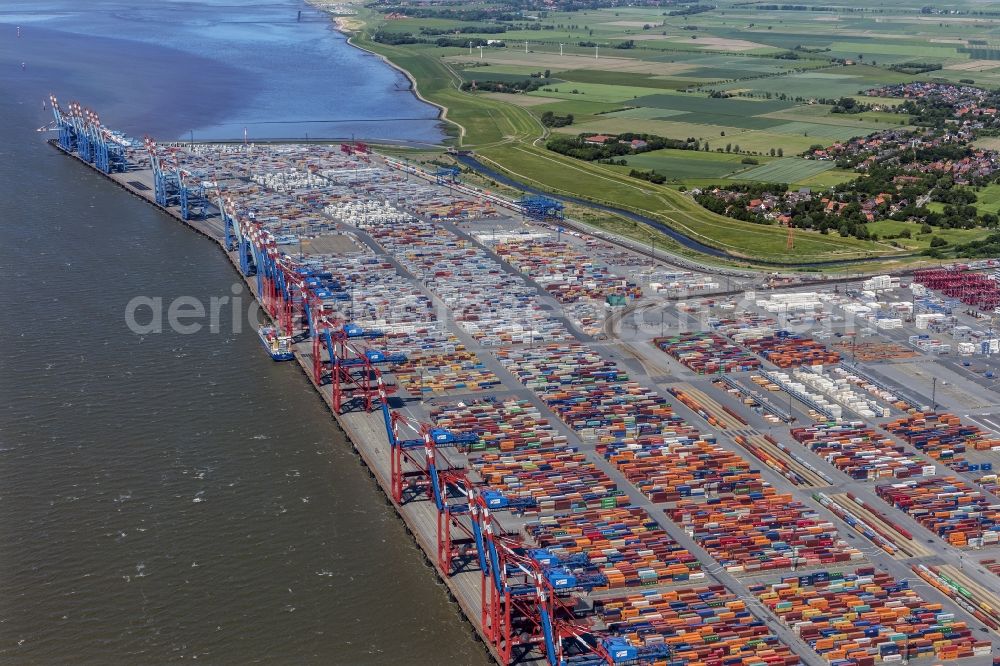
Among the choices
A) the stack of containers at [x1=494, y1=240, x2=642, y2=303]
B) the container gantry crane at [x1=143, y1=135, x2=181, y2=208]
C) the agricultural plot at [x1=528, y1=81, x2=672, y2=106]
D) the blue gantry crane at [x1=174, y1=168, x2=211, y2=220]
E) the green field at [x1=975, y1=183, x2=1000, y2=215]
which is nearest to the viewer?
the stack of containers at [x1=494, y1=240, x2=642, y2=303]

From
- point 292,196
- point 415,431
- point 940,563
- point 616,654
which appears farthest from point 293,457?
point 292,196

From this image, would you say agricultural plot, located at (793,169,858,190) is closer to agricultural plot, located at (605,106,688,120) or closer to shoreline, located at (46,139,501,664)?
agricultural plot, located at (605,106,688,120)

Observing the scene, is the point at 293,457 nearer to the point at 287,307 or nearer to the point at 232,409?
the point at 232,409

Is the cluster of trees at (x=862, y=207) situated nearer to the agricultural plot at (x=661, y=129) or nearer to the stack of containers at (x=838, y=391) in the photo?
the agricultural plot at (x=661, y=129)

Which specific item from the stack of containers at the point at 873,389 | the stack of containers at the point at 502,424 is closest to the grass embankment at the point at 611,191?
the stack of containers at the point at 873,389

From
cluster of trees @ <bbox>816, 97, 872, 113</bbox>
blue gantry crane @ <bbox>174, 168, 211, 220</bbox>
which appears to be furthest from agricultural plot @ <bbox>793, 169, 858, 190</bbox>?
blue gantry crane @ <bbox>174, 168, 211, 220</bbox>

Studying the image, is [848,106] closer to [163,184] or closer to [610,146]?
[610,146]

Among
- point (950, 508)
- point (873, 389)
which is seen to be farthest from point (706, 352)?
point (950, 508)
